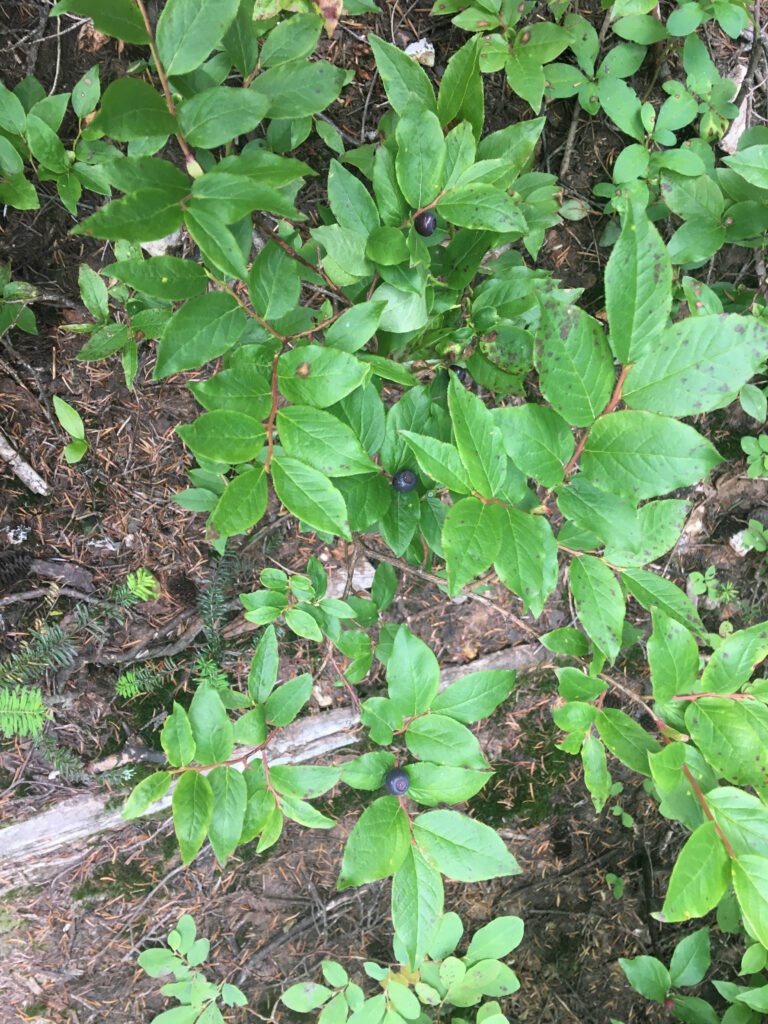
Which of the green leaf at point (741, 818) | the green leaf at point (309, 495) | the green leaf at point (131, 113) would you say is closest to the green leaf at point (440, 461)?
the green leaf at point (309, 495)

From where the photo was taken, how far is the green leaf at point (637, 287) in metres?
0.97

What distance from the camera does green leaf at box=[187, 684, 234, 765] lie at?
132 centimetres

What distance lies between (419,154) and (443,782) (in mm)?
1231

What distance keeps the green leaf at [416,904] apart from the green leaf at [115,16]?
1.50 meters

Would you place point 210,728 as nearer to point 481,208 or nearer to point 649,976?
point 481,208

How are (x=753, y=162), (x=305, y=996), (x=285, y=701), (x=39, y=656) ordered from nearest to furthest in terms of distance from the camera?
(x=285, y=701), (x=753, y=162), (x=39, y=656), (x=305, y=996)

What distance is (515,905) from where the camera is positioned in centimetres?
276

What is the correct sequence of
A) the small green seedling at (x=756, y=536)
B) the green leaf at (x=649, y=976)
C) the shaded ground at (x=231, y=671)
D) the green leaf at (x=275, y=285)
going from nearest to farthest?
the green leaf at (x=275, y=285) < the shaded ground at (x=231, y=671) < the green leaf at (x=649, y=976) < the small green seedling at (x=756, y=536)

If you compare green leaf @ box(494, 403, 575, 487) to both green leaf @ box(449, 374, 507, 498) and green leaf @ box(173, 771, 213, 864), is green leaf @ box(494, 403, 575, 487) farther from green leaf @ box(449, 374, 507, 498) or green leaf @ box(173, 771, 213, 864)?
green leaf @ box(173, 771, 213, 864)

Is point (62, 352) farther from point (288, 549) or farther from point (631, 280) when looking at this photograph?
point (631, 280)

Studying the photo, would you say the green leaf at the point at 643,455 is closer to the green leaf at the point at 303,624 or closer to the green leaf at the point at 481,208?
the green leaf at the point at 481,208

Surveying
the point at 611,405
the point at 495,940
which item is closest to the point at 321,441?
the point at 611,405

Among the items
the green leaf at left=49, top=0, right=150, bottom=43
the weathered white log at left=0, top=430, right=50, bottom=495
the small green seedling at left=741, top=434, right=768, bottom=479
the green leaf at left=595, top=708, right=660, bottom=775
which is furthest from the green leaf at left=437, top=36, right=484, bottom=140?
the small green seedling at left=741, top=434, right=768, bottom=479

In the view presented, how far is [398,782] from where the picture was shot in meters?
1.29
